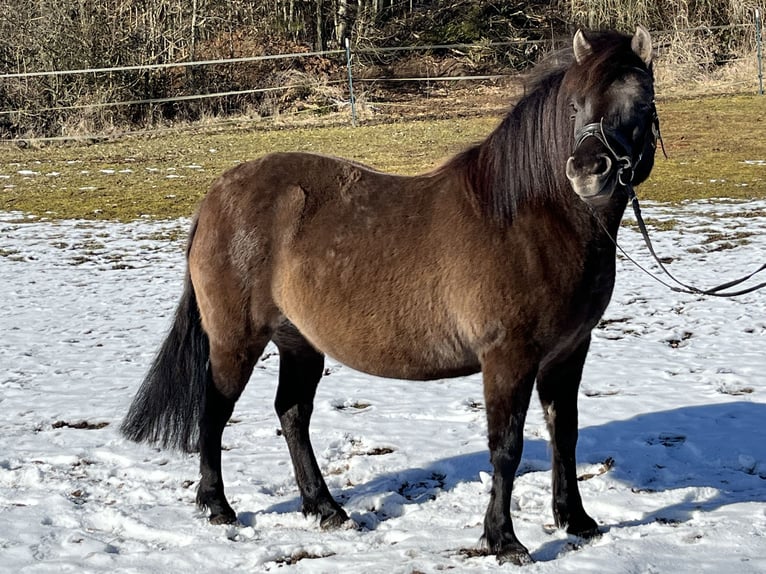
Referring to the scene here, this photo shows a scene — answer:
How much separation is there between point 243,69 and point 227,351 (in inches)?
784

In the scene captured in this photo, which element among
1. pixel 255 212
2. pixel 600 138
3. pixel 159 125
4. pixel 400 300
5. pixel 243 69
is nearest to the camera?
pixel 600 138

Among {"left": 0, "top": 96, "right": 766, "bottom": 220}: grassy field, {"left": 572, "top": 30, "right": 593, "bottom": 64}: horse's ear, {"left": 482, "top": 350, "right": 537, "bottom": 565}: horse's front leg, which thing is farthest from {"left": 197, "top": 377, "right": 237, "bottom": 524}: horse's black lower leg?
{"left": 0, "top": 96, "right": 766, "bottom": 220}: grassy field

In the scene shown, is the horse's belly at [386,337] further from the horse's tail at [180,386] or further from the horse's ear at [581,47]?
→ the horse's ear at [581,47]

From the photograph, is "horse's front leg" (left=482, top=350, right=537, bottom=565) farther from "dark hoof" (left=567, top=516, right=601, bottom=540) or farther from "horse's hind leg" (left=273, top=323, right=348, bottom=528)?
"horse's hind leg" (left=273, top=323, right=348, bottom=528)

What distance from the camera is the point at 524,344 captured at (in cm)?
334

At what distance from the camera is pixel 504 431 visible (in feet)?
11.2

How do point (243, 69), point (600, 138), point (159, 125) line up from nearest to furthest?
point (600, 138) → point (159, 125) → point (243, 69)

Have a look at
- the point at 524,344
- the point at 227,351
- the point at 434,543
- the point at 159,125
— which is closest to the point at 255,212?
the point at 227,351

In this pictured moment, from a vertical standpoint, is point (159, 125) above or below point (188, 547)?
above

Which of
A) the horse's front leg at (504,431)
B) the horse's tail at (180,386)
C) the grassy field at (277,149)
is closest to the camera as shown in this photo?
the horse's front leg at (504,431)

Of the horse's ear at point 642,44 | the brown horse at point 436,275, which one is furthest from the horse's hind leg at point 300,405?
the horse's ear at point 642,44

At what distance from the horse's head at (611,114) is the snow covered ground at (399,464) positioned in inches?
57.1

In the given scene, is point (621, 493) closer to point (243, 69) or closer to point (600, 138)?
point (600, 138)

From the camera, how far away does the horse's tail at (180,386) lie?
4160mm
